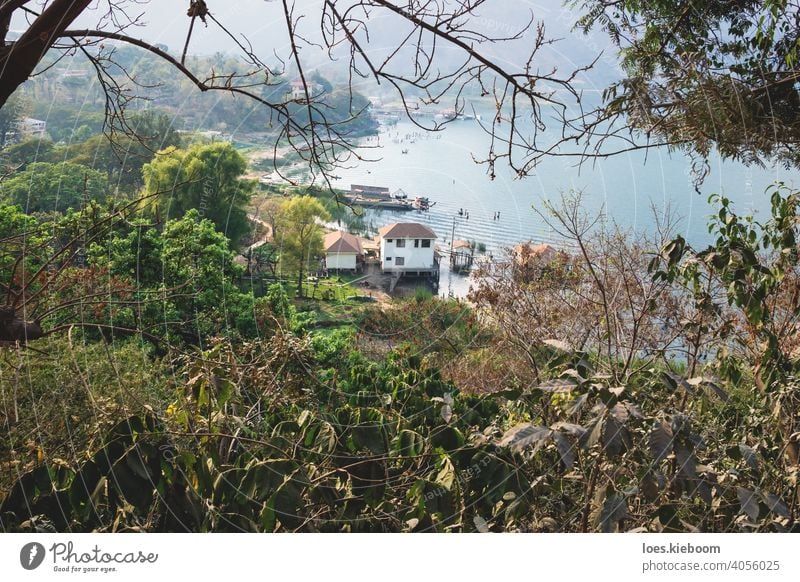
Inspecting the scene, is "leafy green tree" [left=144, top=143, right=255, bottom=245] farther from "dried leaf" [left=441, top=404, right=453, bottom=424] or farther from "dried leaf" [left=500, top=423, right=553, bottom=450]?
"dried leaf" [left=500, top=423, right=553, bottom=450]

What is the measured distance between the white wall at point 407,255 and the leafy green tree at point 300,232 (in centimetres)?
17

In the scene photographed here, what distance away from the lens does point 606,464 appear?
61.4 inches

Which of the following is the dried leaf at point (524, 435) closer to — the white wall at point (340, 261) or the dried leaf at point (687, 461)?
the dried leaf at point (687, 461)

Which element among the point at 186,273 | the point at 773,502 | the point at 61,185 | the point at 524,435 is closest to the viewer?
the point at 524,435

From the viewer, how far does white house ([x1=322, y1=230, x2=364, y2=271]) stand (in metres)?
1.80

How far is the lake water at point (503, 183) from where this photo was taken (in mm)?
1913

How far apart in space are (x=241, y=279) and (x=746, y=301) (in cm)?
129

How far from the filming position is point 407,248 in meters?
1.96

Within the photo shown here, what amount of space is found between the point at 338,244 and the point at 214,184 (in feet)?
1.09

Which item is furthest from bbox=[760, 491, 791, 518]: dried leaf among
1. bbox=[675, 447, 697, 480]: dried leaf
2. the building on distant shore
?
the building on distant shore

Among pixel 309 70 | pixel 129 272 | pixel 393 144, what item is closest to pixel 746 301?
pixel 393 144

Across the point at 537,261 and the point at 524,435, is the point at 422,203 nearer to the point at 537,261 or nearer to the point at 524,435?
the point at 524,435

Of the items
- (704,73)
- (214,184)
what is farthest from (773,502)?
(704,73)
